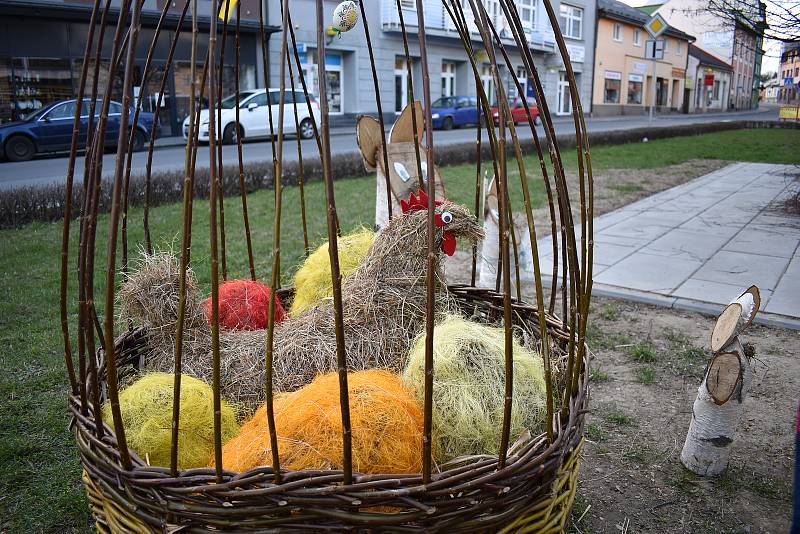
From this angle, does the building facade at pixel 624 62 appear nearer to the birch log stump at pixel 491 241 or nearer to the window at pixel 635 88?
the window at pixel 635 88

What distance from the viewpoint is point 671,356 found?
3.02 meters

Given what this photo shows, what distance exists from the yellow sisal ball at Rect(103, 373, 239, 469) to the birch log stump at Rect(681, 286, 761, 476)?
1532mm

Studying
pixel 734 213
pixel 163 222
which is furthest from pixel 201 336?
pixel 734 213

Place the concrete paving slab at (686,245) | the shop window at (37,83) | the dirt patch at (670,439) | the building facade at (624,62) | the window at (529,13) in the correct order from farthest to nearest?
the building facade at (624,62) < the window at (529,13) < the shop window at (37,83) < the concrete paving slab at (686,245) < the dirt patch at (670,439)

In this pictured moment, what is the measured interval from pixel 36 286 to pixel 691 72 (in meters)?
43.8

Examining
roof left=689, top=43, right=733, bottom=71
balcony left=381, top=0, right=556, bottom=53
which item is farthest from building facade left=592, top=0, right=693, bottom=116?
balcony left=381, top=0, right=556, bottom=53

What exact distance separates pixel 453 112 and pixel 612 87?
55.0 feet

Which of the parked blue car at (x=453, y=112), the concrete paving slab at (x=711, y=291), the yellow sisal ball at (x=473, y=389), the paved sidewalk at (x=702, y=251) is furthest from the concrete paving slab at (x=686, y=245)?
the parked blue car at (x=453, y=112)

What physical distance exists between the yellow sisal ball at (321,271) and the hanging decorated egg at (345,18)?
77 centimetres

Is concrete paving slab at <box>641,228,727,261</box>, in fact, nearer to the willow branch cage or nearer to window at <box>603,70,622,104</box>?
the willow branch cage

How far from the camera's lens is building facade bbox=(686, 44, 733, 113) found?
40.0m

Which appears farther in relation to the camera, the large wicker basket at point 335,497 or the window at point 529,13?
the window at point 529,13

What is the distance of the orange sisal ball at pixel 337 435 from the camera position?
4.12 ft

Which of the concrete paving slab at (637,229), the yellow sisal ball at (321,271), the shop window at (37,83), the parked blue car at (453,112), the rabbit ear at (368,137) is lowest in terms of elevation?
the concrete paving slab at (637,229)
